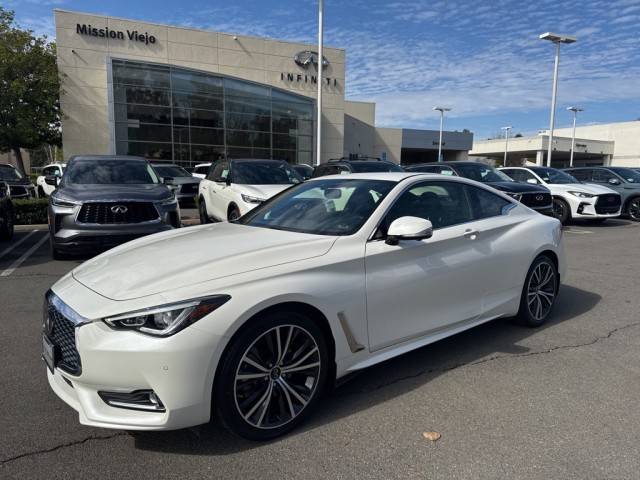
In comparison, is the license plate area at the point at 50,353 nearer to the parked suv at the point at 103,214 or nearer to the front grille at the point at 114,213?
the parked suv at the point at 103,214

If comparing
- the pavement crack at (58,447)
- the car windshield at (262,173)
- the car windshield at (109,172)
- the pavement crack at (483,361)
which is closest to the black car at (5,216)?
the car windshield at (109,172)

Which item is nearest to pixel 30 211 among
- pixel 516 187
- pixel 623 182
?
pixel 516 187

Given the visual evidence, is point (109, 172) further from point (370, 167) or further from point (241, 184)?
point (370, 167)

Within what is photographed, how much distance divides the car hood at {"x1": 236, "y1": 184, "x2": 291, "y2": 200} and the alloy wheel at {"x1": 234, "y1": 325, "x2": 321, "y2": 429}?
20.5ft

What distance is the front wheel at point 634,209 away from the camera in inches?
608

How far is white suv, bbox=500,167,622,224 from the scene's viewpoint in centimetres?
1330

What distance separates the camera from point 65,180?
8.22 metres

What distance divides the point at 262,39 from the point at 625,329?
32.6 meters

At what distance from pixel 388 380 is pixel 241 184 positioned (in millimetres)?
6845

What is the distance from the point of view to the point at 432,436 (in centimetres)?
294

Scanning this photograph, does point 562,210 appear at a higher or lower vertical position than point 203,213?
higher

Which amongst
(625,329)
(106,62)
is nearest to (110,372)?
(625,329)

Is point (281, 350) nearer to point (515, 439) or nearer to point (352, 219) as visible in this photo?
point (352, 219)

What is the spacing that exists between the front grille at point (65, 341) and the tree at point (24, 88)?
28.2 metres
